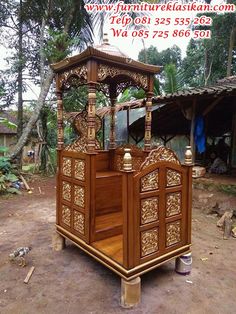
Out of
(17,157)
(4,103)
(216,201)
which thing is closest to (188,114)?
(216,201)

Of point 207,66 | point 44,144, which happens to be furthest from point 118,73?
point 207,66

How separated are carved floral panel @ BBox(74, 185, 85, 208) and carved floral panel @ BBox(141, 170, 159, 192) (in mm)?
828

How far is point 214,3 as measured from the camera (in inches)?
468

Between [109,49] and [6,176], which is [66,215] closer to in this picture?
[109,49]

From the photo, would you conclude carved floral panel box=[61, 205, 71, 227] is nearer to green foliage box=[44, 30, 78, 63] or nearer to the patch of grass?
the patch of grass

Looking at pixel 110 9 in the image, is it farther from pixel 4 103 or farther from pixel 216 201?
pixel 216 201

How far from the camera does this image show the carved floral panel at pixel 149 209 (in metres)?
2.15

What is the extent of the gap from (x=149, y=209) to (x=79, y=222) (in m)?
0.96

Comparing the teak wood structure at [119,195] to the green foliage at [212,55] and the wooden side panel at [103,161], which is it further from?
the green foliage at [212,55]

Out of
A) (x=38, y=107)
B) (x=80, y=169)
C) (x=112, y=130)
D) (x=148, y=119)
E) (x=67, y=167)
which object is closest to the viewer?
(x=80, y=169)

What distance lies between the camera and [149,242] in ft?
7.36

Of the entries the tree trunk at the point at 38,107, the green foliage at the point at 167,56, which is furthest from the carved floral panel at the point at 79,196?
the green foliage at the point at 167,56

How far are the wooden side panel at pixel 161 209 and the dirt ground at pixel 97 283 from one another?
0.38 meters

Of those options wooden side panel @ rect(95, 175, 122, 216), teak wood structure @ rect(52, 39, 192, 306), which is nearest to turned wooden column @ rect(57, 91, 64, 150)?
teak wood structure @ rect(52, 39, 192, 306)
